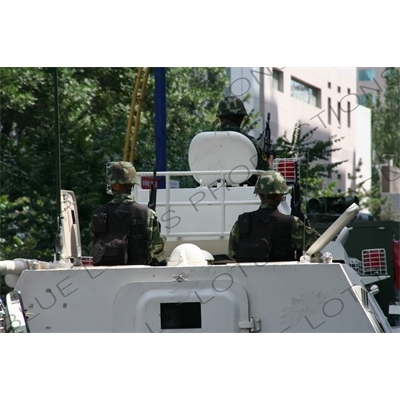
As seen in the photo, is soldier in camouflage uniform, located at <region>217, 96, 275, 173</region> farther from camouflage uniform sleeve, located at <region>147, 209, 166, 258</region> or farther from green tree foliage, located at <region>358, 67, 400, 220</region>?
green tree foliage, located at <region>358, 67, 400, 220</region>

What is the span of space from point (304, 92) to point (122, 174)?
38.0 m

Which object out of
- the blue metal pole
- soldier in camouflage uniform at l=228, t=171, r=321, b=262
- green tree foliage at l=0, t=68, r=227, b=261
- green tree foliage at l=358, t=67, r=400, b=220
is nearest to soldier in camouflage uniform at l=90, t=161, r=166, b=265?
soldier in camouflage uniform at l=228, t=171, r=321, b=262

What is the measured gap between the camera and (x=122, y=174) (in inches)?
337

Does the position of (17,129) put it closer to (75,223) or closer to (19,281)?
(75,223)

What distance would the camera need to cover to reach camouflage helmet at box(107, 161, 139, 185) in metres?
8.54

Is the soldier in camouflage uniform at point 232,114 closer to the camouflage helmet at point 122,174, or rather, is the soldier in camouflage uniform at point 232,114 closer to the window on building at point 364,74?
the camouflage helmet at point 122,174

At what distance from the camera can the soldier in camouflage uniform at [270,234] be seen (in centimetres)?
809

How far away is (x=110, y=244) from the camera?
816 centimetres

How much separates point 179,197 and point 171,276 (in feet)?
10.2

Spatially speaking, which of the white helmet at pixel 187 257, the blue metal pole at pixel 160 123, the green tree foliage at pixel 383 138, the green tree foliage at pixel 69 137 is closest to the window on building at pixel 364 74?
the green tree foliage at pixel 383 138

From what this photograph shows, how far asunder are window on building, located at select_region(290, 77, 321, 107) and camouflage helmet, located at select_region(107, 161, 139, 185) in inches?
1444

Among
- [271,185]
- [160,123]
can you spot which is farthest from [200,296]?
[160,123]

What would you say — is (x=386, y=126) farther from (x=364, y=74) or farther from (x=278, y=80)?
(x=364, y=74)

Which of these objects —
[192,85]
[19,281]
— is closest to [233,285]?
[19,281]
